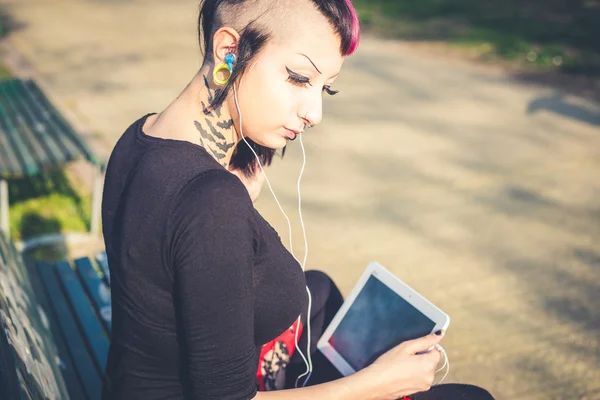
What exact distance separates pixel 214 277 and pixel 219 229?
0.11 m

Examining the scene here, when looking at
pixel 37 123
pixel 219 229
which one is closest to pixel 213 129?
pixel 219 229

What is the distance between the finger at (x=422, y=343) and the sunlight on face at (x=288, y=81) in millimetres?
722

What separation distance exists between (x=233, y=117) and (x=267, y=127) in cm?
11

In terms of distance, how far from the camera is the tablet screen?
1.96 meters

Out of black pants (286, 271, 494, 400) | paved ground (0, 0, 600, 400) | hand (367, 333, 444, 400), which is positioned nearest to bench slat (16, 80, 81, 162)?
paved ground (0, 0, 600, 400)

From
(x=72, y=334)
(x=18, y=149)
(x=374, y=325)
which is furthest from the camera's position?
(x=18, y=149)

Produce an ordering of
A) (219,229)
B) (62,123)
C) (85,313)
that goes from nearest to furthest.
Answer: (219,229) < (85,313) < (62,123)

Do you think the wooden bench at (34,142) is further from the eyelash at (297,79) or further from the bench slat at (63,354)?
the eyelash at (297,79)

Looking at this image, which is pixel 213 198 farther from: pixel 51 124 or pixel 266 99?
pixel 51 124

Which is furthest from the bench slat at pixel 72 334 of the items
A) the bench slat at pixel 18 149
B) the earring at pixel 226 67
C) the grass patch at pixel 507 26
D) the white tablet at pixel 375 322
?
the grass patch at pixel 507 26

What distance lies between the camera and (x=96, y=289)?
2826 millimetres

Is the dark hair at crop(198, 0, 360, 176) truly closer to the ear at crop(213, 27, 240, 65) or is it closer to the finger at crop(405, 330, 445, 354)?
the ear at crop(213, 27, 240, 65)

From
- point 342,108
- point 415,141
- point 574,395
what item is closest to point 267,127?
point 574,395

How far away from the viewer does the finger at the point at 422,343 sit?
5.93 ft
